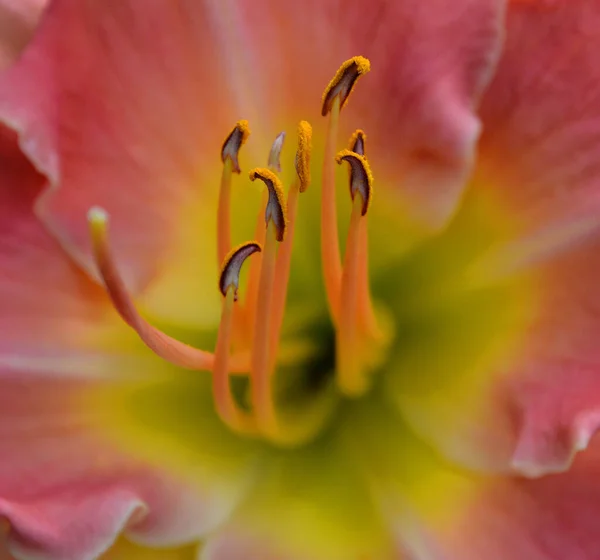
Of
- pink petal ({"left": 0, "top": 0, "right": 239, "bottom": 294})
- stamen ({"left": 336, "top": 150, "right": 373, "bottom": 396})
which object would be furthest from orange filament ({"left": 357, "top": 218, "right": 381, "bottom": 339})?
pink petal ({"left": 0, "top": 0, "right": 239, "bottom": 294})

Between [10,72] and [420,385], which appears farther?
[420,385]

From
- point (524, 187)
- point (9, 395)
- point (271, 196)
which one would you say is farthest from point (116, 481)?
point (524, 187)

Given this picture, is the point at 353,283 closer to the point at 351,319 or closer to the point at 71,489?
the point at 351,319

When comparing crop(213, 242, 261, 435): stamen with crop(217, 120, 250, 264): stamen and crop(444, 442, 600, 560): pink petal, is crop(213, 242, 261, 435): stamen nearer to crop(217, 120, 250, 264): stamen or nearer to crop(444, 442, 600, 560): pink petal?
crop(217, 120, 250, 264): stamen

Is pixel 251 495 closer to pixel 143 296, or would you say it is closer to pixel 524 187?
pixel 143 296

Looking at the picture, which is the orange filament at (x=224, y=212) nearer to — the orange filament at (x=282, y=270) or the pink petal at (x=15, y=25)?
the orange filament at (x=282, y=270)

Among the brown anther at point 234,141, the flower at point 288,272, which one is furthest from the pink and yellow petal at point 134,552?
the brown anther at point 234,141

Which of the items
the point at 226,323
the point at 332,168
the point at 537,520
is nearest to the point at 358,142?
the point at 332,168
